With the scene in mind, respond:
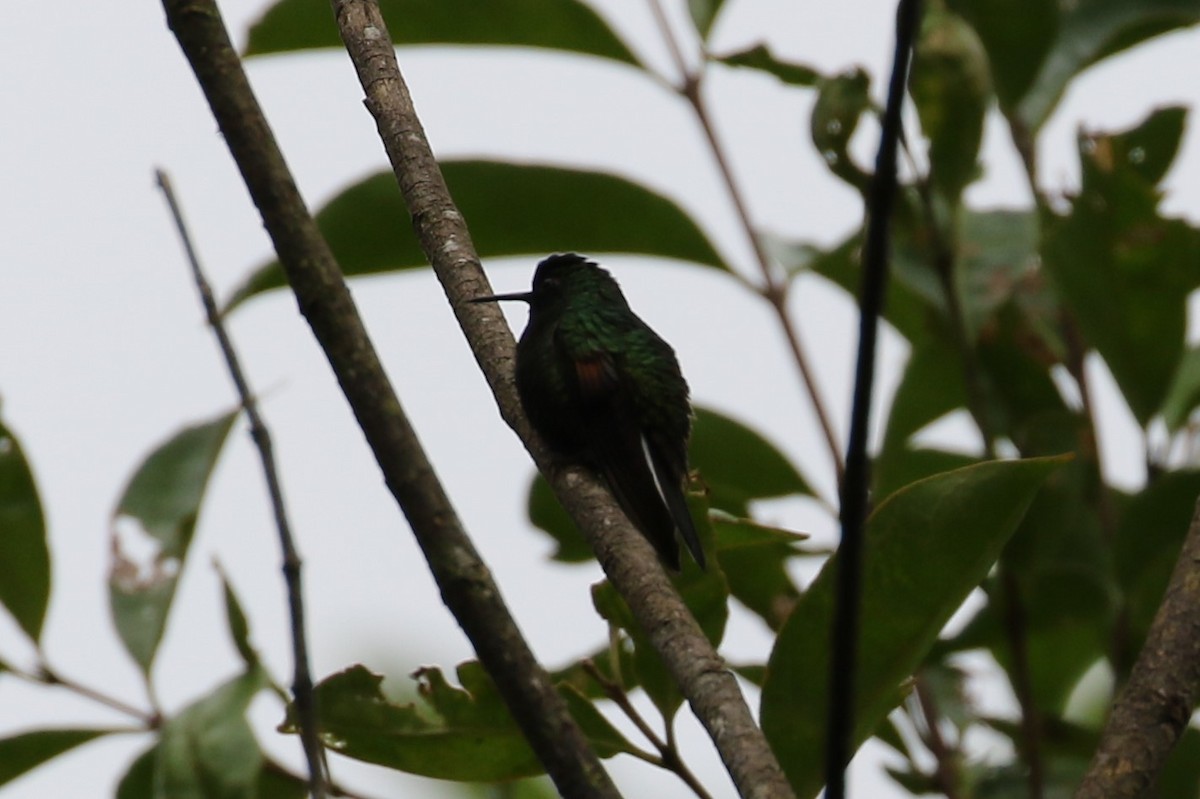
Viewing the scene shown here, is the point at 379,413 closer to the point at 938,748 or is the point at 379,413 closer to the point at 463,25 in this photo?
the point at 938,748

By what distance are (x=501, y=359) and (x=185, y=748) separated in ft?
3.03

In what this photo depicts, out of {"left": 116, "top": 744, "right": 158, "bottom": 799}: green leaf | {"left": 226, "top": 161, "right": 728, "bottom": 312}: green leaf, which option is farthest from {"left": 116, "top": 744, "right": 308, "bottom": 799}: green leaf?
{"left": 226, "top": 161, "right": 728, "bottom": 312}: green leaf

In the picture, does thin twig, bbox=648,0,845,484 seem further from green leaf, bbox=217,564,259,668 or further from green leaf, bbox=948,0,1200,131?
green leaf, bbox=217,564,259,668

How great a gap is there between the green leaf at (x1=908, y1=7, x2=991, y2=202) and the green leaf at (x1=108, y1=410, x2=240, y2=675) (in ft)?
5.54

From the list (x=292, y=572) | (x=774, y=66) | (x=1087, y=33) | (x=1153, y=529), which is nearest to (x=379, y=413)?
(x=292, y=572)

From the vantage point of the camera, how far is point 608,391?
3670 millimetres

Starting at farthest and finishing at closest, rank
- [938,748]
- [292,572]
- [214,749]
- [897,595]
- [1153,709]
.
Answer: [938,748] < [214,749] < [897,595] < [1153,709] < [292,572]

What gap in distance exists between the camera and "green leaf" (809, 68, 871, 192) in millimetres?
3119

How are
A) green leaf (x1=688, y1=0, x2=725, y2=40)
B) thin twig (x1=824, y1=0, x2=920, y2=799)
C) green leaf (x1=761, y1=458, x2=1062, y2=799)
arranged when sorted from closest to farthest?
1. thin twig (x1=824, y1=0, x2=920, y2=799)
2. green leaf (x1=761, y1=458, x2=1062, y2=799)
3. green leaf (x1=688, y1=0, x2=725, y2=40)

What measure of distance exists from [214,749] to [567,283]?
1.80 metres

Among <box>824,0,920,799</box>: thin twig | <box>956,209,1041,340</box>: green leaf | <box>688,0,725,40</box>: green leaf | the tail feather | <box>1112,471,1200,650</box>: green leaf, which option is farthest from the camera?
<box>688,0,725,40</box>: green leaf

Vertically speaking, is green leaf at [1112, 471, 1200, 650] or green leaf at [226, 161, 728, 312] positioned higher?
green leaf at [226, 161, 728, 312]

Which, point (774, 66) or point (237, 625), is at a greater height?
point (774, 66)

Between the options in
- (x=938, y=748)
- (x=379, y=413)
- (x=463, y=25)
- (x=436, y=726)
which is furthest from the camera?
(x=463, y=25)
